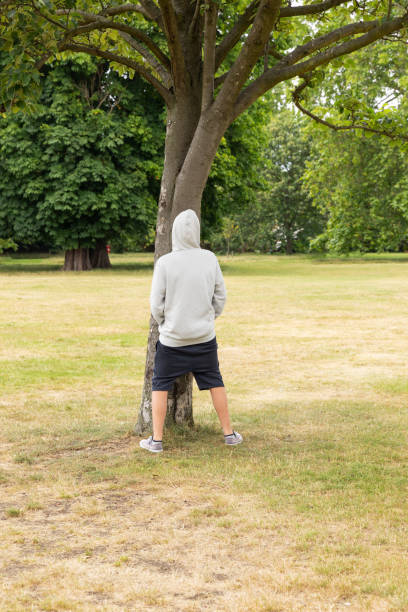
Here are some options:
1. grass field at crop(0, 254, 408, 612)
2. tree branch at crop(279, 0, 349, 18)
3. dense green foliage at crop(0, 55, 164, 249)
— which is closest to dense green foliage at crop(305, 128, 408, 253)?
grass field at crop(0, 254, 408, 612)

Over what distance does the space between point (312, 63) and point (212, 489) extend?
384cm

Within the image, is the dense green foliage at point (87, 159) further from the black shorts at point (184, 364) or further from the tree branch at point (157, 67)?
the black shorts at point (184, 364)

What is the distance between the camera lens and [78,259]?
35.3 metres

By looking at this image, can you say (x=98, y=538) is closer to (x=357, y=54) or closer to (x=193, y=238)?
(x=193, y=238)

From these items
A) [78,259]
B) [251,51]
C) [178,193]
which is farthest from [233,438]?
[78,259]

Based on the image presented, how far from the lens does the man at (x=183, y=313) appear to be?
19.5ft

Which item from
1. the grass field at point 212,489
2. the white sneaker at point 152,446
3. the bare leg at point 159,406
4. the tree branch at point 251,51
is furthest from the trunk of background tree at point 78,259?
the bare leg at point 159,406

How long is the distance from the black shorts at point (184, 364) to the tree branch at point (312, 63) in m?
2.19

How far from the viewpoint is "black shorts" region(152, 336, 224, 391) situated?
19.7 feet

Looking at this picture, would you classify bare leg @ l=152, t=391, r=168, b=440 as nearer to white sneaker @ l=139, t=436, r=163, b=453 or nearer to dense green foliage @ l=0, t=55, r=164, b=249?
white sneaker @ l=139, t=436, r=163, b=453

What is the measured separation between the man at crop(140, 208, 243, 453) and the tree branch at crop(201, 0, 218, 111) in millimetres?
1118

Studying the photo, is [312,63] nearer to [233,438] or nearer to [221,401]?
[221,401]

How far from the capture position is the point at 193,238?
235 inches

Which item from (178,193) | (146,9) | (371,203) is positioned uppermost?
(146,9)
